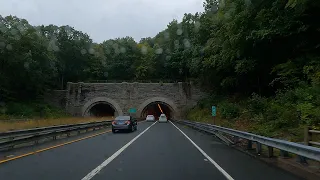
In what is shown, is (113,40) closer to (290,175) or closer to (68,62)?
(68,62)

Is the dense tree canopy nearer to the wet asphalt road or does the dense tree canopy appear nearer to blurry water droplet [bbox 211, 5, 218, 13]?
blurry water droplet [bbox 211, 5, 218, 13]

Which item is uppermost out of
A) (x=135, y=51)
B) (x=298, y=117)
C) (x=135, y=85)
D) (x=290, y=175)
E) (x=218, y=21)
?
(x=135, y=51)

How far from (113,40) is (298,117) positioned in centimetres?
9606

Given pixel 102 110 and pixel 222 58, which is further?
pixel 102 110

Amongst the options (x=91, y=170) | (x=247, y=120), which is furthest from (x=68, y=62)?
(x=91, y=170)

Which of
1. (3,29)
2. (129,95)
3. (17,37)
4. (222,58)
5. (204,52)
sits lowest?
(129,95)

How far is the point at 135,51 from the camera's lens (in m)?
97.4

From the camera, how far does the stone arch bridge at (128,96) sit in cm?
6191

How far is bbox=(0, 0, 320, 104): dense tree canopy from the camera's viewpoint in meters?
23.0

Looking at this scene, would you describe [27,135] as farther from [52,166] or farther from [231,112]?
[231,112]

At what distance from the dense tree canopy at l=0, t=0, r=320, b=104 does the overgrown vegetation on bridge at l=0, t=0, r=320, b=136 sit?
7 cm

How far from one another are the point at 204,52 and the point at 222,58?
11.3 metres

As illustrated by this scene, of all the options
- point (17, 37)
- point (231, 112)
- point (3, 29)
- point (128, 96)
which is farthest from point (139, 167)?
point (128, 96)

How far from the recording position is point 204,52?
45.5 meters
